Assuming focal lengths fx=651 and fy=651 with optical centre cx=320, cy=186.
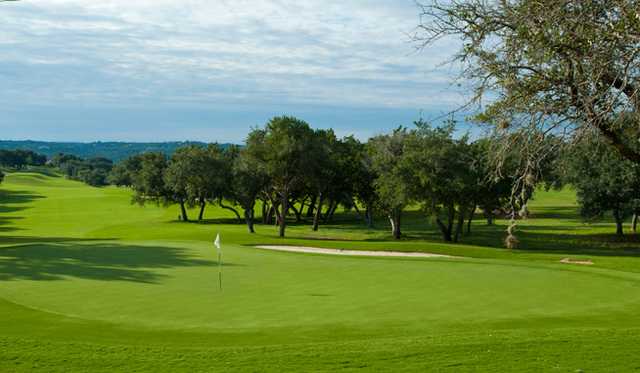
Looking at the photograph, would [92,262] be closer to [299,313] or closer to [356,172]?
[299,313]

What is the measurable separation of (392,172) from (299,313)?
3611 centimetres

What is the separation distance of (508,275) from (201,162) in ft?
149

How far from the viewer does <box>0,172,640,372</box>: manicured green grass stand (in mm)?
9062

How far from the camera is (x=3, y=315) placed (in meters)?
12.2

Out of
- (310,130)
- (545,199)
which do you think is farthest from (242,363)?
(545,199)

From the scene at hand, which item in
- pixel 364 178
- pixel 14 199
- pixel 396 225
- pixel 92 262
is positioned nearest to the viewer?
pixel 92 262

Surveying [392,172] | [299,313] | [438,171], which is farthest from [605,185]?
[299,313]

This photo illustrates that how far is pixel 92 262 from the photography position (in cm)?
2055

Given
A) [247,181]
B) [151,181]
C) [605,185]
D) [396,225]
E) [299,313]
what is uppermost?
[605,185]

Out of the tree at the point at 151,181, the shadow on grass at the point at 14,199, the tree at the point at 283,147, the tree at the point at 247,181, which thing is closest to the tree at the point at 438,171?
the tree at the point at 283,147

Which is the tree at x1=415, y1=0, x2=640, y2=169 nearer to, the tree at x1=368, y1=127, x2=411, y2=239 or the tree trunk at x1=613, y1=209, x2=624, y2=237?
the tree at x1=368, y1=127, x2=411, y2=239

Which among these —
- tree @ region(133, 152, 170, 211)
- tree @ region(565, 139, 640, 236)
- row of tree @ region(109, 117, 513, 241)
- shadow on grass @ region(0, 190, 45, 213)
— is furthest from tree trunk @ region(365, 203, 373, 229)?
shadow on grass @ region(0, 190, 45, 213)

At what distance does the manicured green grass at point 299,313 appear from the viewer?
906 cm

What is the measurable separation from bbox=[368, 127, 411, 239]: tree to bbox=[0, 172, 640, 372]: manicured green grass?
22.3m
